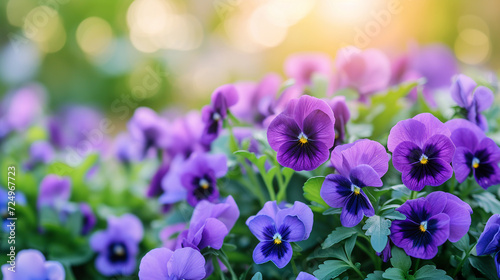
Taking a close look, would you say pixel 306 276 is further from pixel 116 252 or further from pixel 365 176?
pixel 116 252

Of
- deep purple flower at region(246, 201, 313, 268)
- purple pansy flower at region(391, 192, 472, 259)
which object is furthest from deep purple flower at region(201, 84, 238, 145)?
purple pansy flower at region(391, 192, 472, 259)

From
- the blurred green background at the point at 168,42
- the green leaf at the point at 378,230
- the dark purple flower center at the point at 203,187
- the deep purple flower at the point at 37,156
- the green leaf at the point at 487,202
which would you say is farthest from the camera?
the blurred green background at the point at 168,42

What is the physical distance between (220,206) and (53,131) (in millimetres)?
856

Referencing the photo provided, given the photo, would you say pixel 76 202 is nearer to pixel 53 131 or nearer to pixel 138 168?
pixel 138 168

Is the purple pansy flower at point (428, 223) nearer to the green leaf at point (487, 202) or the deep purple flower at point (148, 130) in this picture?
the green leaf at point (487, 202)

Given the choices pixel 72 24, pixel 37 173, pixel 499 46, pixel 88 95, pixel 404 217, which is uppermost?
pixel 72 24

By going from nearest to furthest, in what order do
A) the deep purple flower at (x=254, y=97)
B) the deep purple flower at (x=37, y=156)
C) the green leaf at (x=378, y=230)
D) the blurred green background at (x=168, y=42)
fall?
the green leaf at (x=378, y=230) → the deep purple flower at (x=254, y=97) → the deep purple flower at (x=37, y=156) → the blurred green background at (x=168, y=42)

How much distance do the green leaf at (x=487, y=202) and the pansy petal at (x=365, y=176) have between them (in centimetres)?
20

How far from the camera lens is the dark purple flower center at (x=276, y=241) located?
0.57 meters

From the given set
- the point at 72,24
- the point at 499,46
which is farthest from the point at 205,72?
the point at 499,46

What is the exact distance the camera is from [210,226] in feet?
1.95

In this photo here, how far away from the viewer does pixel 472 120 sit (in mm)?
654

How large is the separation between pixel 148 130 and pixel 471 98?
602 mm

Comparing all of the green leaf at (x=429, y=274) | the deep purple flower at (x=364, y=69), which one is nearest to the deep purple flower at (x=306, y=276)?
the green leaf at (x=429, y=274)
